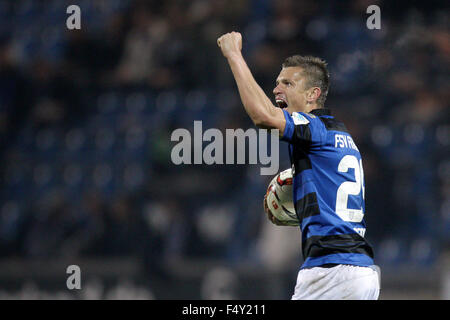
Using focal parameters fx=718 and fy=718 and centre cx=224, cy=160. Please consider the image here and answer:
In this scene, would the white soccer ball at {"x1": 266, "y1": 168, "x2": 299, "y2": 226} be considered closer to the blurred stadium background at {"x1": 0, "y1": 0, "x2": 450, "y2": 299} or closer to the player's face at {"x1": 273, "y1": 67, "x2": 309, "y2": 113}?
the player's face at {"x1": 273, "y1": 67, "x2": 309, "y2": 113}

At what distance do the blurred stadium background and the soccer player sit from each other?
402 centimetres

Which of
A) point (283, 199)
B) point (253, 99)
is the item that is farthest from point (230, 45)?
point (283, 199)

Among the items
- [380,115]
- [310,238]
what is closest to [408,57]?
[380,115]

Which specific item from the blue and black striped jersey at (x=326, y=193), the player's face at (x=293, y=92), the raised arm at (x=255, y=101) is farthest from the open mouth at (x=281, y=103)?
the raised arm at (x=255, y=101)

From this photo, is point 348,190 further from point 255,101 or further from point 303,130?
point 255,101

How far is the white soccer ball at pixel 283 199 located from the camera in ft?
13.0

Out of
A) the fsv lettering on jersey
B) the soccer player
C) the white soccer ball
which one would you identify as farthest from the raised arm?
the white soccer ball

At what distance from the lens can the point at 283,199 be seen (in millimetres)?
4004

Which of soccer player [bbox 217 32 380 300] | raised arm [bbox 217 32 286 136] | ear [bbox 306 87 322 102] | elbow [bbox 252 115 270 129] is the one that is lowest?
soccer player [bbox 217 32 380 300]

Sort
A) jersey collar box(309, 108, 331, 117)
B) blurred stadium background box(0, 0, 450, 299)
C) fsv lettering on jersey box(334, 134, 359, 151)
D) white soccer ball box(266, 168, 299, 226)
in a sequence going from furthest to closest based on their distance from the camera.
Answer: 1. blurred stadium background box(0, 0, 450, 299)
2. white soccer ball box(266, 168, 299, 226)
3. jersey collar box(309, 108, 331, 117)
4. fsv lettering on jersey box(334, 134, 359, 151)

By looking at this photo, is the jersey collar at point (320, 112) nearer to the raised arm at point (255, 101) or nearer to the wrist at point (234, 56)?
the raised arm at point (255, 101)

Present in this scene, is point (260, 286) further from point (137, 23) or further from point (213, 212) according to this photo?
point (137, 23)

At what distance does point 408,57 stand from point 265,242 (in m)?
3.27

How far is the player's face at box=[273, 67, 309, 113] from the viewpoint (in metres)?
3.76
